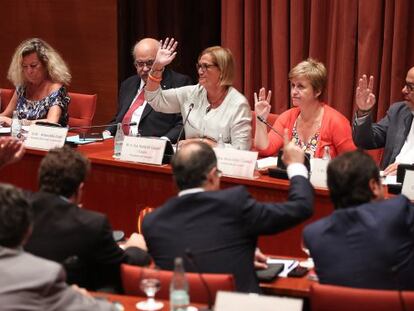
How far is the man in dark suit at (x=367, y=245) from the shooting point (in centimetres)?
283

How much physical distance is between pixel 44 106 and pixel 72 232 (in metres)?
3.07

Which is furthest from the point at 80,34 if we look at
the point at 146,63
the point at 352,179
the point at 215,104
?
the point at 352,179

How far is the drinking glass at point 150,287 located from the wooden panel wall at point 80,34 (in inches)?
193

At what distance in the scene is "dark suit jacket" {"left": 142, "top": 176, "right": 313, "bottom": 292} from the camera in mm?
2961

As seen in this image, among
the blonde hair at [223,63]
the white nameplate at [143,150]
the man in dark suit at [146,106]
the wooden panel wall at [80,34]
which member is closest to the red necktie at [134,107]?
the man in dark suit at [146,106]

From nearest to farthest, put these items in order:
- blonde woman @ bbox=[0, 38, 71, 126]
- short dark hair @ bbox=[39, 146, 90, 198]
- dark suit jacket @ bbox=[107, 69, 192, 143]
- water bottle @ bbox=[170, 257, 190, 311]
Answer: water bottle @ bbox=[170, 257, 190, 311] < short dark hair @ bbox=[39, 146, 90, 198] < dark suit jacket @ bbox=[107, 69, 192, 143] < blonde woman @ bbox=[0, 38, 71, 126]

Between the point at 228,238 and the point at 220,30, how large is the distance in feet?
14.7

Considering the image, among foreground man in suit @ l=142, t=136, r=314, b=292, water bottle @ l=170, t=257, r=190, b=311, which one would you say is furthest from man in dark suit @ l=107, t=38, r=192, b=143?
water bottle @ l=170, t=257, r=190, b=311

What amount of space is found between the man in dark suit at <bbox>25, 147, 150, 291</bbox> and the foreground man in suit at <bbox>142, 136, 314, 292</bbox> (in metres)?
0.16

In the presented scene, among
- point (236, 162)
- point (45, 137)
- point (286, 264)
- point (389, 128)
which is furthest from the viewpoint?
point (45, 137)

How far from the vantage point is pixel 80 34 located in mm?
7656

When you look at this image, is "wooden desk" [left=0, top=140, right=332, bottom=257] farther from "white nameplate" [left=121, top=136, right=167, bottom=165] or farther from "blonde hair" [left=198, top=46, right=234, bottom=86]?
"blonde hair" [left=198, top=46, right=234, bottom=86]

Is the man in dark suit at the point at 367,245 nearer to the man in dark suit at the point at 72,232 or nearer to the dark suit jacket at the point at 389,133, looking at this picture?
the man in dark suit at the point at 72,232

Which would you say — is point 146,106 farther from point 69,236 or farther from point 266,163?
point 69,236
